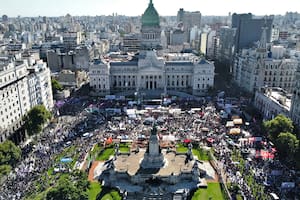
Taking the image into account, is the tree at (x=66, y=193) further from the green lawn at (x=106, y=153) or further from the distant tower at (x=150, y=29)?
the distant tower at (x=150, y=29)

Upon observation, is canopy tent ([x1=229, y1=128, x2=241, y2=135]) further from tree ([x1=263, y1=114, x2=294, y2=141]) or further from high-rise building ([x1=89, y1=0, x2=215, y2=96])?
high-rise building ([x1=89, y1=0, x2=215, y2=96])

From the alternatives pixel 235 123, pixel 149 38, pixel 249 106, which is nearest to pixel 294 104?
pixel 235 123

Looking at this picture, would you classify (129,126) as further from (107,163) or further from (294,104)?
(294,104)

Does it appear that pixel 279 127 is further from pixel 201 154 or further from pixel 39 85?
pixel 39 85

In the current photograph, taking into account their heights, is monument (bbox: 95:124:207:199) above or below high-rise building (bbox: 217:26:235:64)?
below

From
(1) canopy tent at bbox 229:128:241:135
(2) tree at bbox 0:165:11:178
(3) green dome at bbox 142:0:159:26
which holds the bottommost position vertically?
(1) canopy tent at bbox 229:128:241:135

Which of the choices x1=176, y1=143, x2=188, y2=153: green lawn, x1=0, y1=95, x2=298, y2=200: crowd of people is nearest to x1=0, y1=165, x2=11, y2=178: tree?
x1=0, y1=95, x2=298, y2=200: crowd of people

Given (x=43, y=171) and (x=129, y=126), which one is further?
(x=129, y=126)
